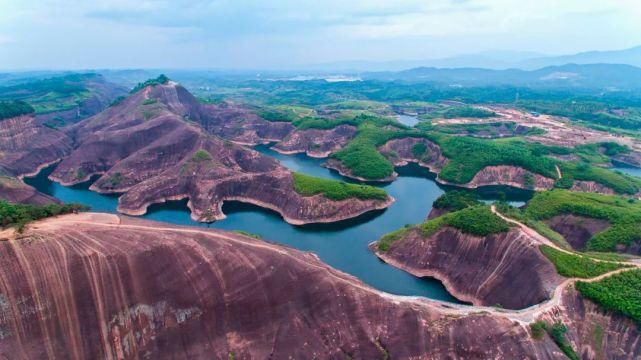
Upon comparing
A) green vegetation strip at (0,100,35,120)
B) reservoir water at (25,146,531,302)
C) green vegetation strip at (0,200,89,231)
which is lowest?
reservoir water at (25,146,531,302)

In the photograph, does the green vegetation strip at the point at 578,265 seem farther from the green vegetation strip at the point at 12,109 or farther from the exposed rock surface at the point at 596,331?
the green vegetation strip at the point at 12,109

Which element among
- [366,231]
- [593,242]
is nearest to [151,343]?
[366,231]

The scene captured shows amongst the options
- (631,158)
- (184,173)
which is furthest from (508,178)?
(184,173)

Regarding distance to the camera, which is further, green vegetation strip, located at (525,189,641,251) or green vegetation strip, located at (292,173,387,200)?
green vegetation strip, located at (292,173,387,200)

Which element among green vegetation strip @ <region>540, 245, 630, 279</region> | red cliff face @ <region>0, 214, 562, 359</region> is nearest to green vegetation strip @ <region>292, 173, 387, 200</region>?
red cliff face @ <region>0, 214, 562, 359</region>

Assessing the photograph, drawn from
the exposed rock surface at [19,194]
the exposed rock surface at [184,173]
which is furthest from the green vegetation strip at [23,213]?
the exposed rock surface at [19,194]

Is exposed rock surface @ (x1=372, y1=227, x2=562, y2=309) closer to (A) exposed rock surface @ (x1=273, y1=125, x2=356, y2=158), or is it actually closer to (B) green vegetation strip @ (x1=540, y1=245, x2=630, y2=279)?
(B) green vegetation strip @ (x1=540, y1=245, x2=630, y2=279)

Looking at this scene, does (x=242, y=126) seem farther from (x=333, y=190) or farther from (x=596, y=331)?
(x=596, y=331)

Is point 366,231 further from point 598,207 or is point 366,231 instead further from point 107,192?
point 107,192
